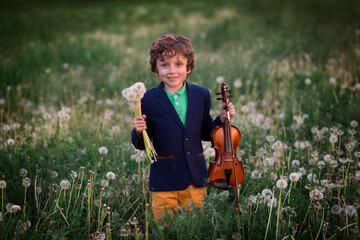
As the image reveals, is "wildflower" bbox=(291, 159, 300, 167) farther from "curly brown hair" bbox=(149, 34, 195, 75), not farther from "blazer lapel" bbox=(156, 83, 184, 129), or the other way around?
"curly brown hair" bbox=(149, 34, 195, 75)

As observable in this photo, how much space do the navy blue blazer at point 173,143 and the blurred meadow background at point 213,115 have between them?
0.94ft

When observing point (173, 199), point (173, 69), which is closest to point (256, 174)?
point (173, 199)

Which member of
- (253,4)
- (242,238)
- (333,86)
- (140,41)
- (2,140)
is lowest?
(242,238)

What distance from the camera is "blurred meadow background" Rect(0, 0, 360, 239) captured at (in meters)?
2.97

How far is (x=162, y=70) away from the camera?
3002 mm

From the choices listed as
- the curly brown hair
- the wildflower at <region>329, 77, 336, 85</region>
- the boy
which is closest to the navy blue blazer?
the boy

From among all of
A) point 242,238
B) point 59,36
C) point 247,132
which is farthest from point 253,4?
point 242,238

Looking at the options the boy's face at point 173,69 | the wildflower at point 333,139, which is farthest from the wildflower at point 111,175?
the wildflower at point 333,139

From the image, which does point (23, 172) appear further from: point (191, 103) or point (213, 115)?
point (213, 115)

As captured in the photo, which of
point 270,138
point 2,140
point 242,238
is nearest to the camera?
point 242,238

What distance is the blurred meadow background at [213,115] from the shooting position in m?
2.97

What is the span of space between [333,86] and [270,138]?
232 centimetres

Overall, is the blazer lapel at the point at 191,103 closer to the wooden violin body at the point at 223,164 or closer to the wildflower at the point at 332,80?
the wooden violin body at the point at 223,164

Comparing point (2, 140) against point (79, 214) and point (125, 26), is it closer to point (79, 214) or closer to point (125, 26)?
point (79, 214)
